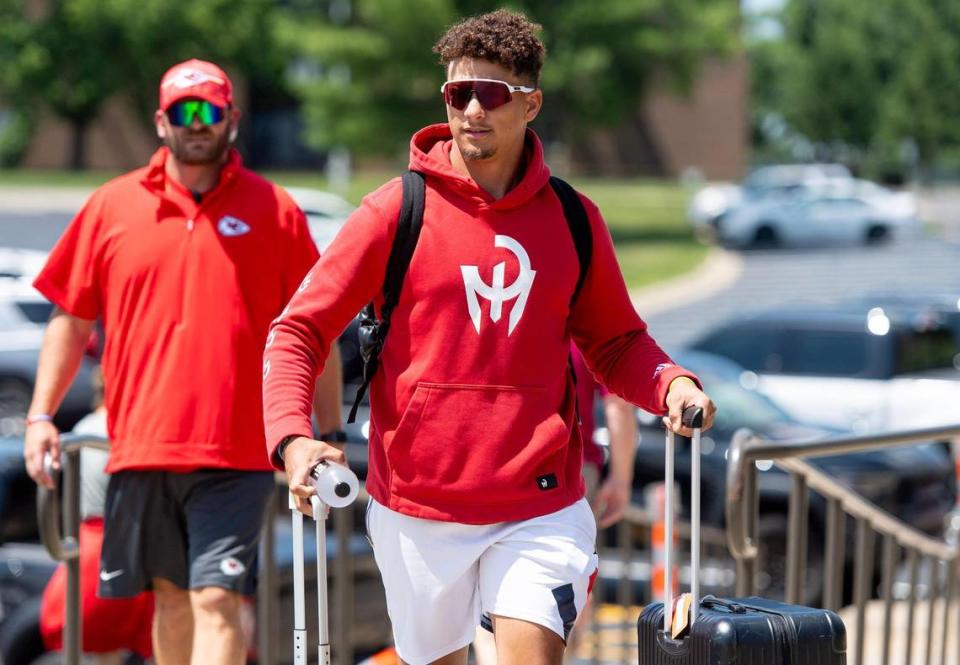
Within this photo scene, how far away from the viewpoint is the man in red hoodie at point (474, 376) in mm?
3305

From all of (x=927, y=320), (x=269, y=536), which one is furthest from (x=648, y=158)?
(x=269, y=536)

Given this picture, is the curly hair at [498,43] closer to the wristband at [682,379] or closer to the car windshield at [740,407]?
the wristband at [682,379]

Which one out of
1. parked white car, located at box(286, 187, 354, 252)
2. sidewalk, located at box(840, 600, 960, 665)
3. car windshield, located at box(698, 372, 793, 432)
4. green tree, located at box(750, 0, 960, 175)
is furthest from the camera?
green tree, located at box(750, 0, 960, 175)

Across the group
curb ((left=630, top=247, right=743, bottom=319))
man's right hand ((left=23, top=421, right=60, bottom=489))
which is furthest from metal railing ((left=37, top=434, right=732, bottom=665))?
curb ((left=630, top=247, right=743, bottom=319))

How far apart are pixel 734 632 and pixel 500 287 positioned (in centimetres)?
87

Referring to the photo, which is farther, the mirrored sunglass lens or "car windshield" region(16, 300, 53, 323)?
"car windshield" region(16, 300, 53, 323)

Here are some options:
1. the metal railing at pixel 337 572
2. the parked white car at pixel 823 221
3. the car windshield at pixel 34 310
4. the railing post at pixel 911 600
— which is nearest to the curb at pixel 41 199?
the parked white car at pixel 823 221

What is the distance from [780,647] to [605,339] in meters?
0.84

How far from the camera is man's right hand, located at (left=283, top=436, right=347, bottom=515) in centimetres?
301

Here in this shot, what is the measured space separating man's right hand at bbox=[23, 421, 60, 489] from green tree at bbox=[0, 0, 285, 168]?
45.2 m

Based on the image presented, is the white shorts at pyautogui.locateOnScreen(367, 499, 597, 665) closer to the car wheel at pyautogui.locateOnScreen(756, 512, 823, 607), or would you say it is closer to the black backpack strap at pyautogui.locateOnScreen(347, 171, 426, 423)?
the black backpack strap at pyautogui.locateOnScreen(347, 171, 426, 423)

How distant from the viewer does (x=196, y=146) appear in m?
4.38

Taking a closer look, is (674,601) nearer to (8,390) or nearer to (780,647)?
(780,647)

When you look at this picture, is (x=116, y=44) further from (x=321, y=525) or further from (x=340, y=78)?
(x=321, y=525)
